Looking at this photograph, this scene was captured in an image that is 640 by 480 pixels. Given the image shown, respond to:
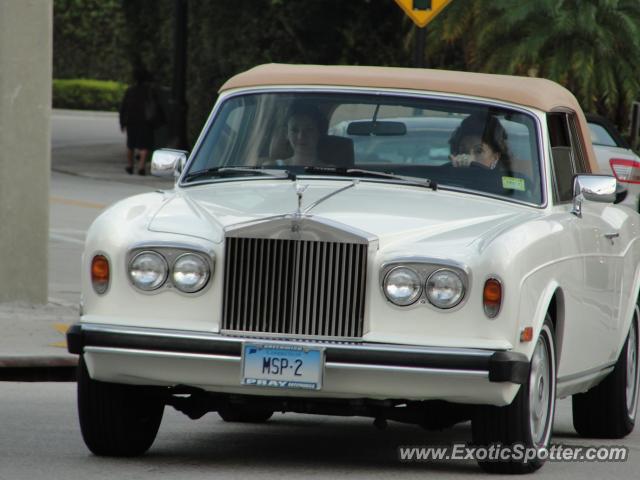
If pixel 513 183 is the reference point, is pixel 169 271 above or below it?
below

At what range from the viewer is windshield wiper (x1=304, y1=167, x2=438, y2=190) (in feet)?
25.4

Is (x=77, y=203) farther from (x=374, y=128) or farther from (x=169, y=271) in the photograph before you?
(x=169, y=271)

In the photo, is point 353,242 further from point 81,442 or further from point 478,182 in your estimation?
point 81,442

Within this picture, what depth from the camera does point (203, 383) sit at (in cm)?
676

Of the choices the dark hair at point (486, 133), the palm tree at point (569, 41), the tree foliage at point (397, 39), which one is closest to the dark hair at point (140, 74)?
the tree foliage at point (397, 39)

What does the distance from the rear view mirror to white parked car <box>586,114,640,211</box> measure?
11920 millimetres

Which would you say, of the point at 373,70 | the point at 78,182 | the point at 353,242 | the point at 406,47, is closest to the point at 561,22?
the point at 406,47

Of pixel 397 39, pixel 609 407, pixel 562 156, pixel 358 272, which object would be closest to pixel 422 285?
pixel 358 272

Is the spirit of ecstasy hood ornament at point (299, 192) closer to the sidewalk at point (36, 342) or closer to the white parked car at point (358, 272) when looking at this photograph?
the white parked car at point (358, 272)

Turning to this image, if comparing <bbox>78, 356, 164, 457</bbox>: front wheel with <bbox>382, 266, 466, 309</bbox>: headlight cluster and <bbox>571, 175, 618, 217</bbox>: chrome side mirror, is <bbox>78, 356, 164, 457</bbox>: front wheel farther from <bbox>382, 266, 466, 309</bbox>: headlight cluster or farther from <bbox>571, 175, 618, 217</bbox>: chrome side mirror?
<bbox>571, 175, 618, 217</bbox>: chrome side mirror

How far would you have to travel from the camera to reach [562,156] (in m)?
8.42

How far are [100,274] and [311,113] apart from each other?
161cm

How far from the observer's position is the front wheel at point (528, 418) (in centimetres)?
689

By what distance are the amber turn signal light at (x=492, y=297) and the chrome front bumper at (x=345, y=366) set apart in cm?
17
